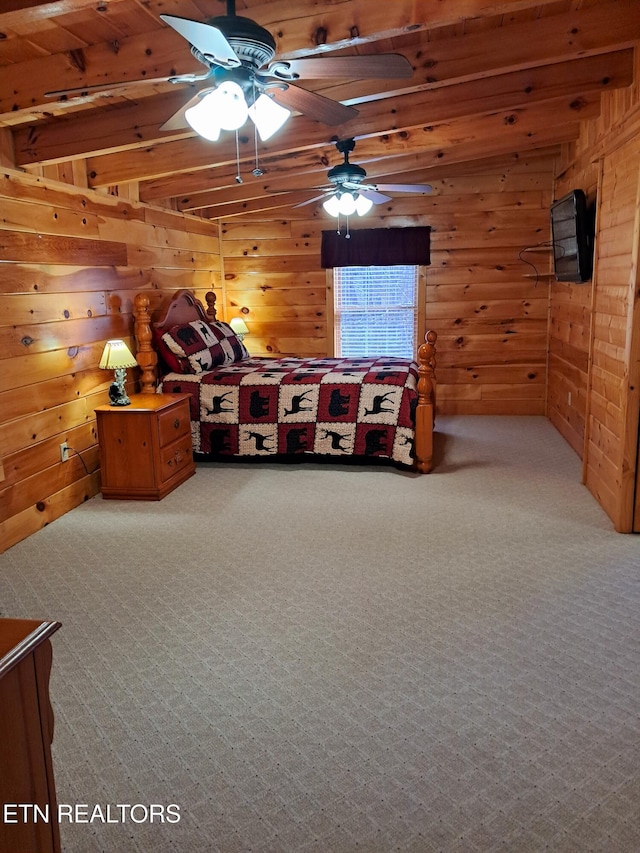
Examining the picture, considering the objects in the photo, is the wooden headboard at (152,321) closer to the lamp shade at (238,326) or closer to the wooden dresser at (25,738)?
the lamp shade at (238,326)

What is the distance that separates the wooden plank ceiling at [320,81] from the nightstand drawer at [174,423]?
61.2 inches

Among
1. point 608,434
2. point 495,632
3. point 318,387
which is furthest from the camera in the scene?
point 318,387

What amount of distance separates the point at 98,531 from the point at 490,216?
15.7ft

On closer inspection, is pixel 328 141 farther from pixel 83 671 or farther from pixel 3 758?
pixel 3 758

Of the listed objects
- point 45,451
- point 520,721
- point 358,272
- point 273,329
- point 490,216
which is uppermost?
point 490,216

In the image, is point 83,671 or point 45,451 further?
point 45,451

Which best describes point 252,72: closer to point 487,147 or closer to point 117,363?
point 117,363

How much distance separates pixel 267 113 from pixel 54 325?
6.62 feet

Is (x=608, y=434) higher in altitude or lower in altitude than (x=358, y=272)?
lower

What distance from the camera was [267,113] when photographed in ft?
7.85

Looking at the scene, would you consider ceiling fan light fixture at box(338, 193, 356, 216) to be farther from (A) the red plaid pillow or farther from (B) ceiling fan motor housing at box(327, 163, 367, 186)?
(A) the red plaid pillow

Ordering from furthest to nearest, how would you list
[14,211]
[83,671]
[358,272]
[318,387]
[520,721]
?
[358,272] < [318,387] < [14,211] < [83,671] < [520,721]

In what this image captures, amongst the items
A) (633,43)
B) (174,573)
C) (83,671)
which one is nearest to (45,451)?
(174,573)

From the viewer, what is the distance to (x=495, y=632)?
8.11 feet
